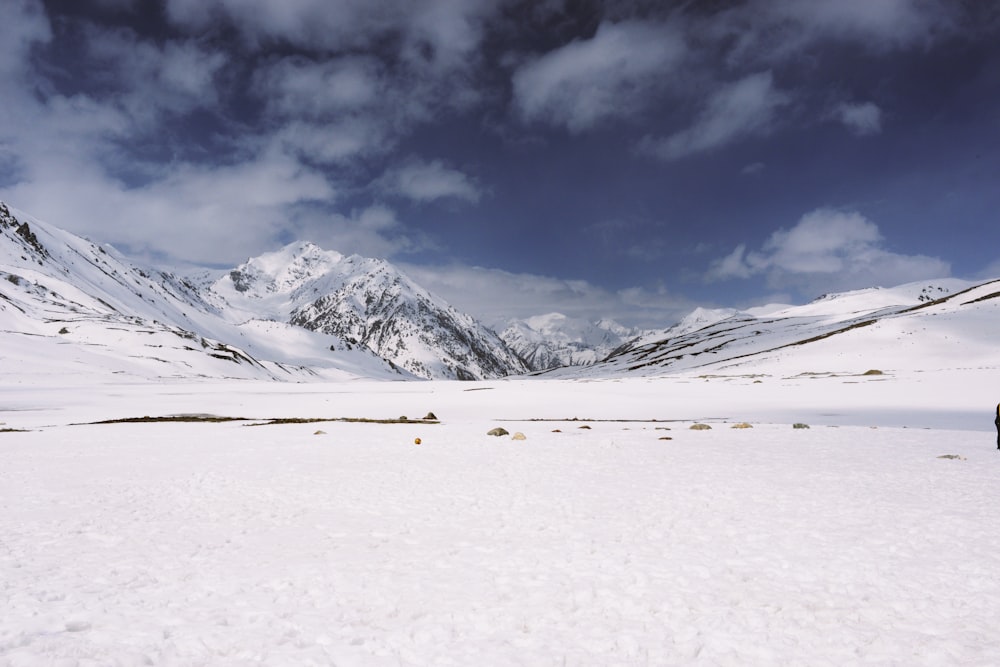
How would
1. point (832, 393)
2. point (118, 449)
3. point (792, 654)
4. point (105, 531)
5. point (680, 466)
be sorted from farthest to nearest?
point (832, 393), point (118, 449), point (680, 466), point (105, 531), point (792, 654)

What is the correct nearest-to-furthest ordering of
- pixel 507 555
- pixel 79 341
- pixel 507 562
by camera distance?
pixel 507 562
pixel 507 555
pixel 79 341

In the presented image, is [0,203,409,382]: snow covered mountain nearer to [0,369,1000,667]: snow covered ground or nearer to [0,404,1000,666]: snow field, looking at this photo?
[0,369,1000,667]: snow covered ground

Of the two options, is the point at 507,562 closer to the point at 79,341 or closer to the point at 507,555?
the point at 507,555

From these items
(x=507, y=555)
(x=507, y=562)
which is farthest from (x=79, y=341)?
(x=507, y=562)

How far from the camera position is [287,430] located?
21812 mm

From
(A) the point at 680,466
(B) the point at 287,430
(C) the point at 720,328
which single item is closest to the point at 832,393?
(A) the point at 680,466

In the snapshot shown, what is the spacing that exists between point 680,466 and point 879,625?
7567mm

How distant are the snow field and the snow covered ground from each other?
1.4 inches

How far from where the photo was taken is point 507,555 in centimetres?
700

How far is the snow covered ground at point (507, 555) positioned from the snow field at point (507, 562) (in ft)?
0.12

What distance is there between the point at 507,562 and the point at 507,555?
0.25 meters

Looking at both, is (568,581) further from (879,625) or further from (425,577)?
(879,625)

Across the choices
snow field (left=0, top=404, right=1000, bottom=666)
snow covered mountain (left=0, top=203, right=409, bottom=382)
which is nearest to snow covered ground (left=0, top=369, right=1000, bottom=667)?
snow field (left=0, top=404, right=1000, bottom=666)

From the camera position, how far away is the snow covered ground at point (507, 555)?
188 inches
